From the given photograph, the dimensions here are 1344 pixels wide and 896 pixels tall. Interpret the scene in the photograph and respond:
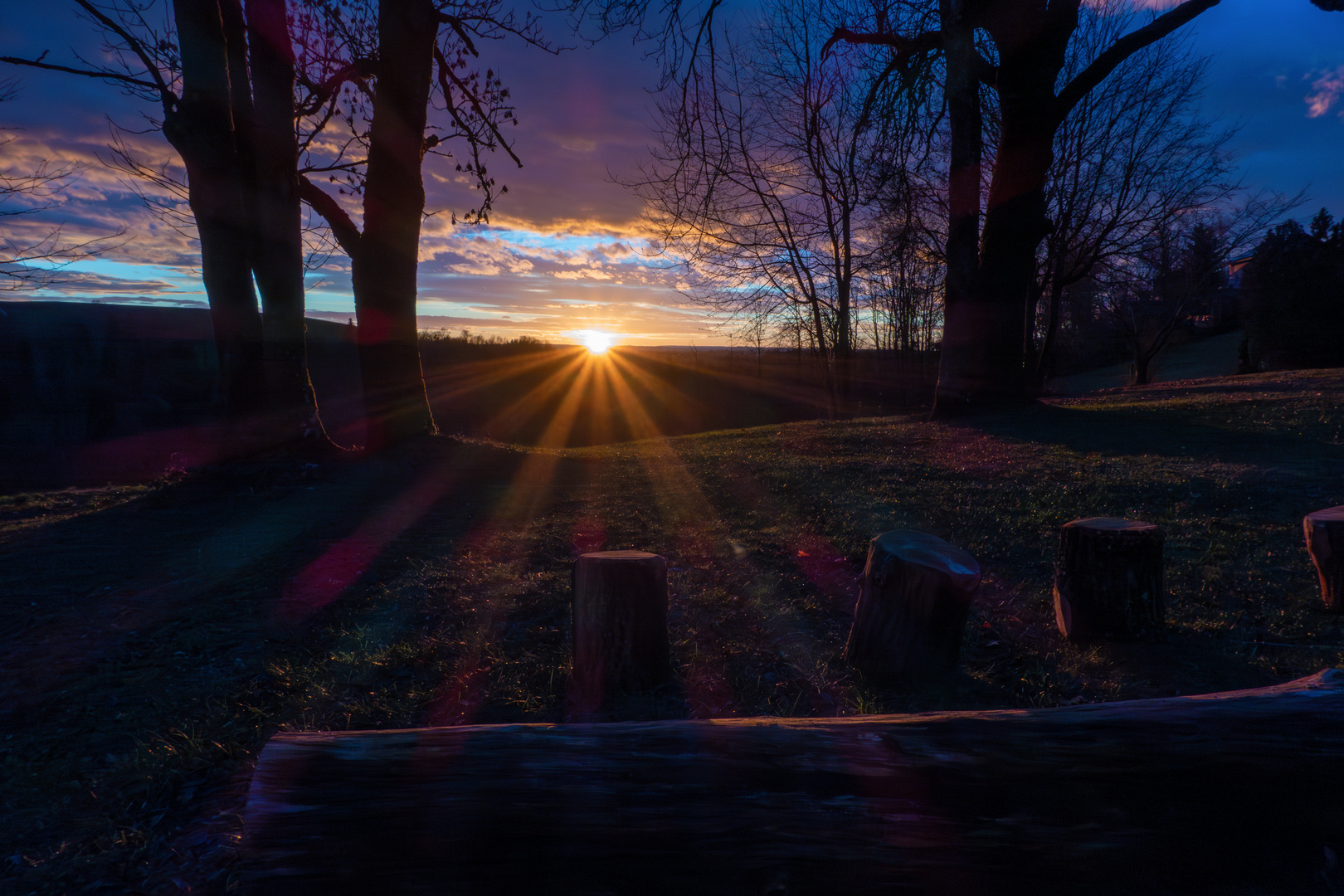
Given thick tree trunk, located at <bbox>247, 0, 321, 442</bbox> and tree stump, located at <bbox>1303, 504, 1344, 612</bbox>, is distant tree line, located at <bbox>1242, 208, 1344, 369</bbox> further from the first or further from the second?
thick tree trunk, located at <bbox>247, 0, 321, 442</bbox>

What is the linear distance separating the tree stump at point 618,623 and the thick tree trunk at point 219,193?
7076mm

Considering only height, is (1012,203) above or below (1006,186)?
below

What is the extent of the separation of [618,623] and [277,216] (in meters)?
8.10

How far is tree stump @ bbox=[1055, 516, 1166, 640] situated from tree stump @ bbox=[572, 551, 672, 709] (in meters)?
2.39

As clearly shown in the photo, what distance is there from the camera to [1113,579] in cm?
367

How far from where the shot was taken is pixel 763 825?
1566 millimetres

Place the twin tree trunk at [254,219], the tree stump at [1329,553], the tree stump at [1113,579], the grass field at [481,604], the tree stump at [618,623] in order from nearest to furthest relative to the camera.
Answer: the grass field at [481,604] → the tree stump at [618,623] → the tree stump at [1113,579] → the tree stump at [1329,553] → the twin tree trunk at [254,219]

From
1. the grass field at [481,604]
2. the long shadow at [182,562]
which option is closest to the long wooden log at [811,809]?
the grass field at [481,604]

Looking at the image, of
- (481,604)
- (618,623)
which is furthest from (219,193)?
(618,623)

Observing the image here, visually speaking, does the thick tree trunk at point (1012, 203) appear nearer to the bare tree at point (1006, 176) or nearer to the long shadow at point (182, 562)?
the bare tree at point (1006, 176)

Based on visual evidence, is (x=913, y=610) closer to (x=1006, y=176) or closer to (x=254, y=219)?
(x=254, y=219)

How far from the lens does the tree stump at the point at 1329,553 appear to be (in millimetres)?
3836

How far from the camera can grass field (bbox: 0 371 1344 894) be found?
8.95ft

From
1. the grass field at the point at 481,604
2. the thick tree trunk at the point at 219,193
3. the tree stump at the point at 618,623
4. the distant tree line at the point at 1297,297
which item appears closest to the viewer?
the grass field at the point at 481,604
